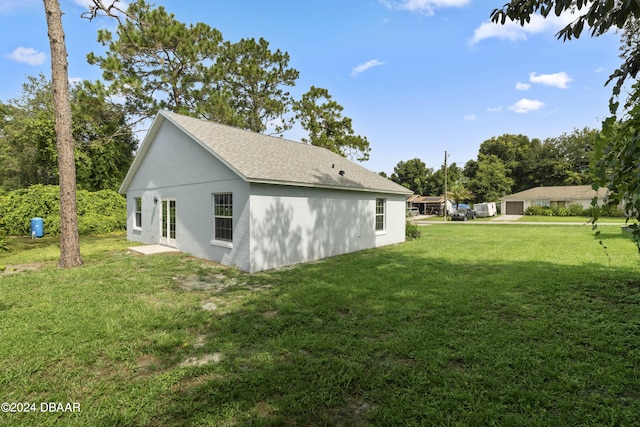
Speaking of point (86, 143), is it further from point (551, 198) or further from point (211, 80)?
point (551, 198)

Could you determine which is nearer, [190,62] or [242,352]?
[242,352]

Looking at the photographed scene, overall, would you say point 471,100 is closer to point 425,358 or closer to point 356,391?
point 425,358

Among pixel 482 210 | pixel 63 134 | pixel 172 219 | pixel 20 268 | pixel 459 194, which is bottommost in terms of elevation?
pixel 20 268

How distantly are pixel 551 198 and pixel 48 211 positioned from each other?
55.7m

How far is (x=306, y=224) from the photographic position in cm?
1047

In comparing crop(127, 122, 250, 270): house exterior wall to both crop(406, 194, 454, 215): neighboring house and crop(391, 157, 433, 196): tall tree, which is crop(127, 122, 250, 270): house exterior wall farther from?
crop(391, 157, 433, 196): tall tree

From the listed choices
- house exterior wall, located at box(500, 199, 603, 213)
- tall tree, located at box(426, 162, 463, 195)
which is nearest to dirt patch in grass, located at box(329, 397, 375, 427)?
house exterior wall, located at box(500, 199, 603, 213)

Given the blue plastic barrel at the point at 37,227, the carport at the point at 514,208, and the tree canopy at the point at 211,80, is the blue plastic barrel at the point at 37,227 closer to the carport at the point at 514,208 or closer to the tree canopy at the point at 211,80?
the tree canopy at the point at 211,80

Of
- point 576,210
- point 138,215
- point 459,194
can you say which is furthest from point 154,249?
point 459,194

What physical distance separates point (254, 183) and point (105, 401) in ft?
20.9

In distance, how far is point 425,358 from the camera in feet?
12.3

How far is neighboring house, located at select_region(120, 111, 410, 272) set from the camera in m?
9.09

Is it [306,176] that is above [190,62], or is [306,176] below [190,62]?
below

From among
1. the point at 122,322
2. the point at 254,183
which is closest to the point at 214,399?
the point at 122,322
